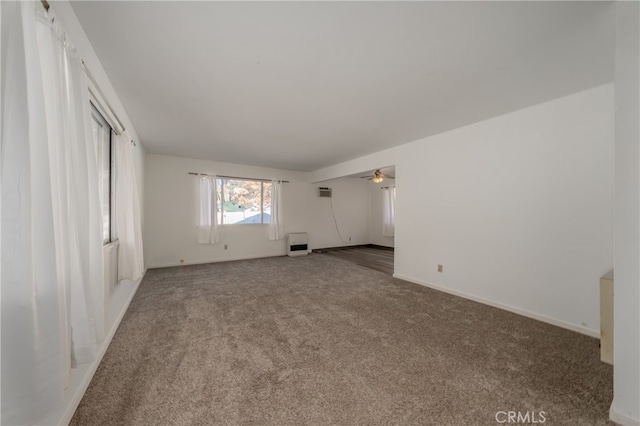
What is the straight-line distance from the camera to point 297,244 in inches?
241

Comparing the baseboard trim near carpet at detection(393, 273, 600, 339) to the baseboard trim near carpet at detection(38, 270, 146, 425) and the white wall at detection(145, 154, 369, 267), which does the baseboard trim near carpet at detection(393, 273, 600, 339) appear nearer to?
the white wall at detection(145, 154, 369, 267)

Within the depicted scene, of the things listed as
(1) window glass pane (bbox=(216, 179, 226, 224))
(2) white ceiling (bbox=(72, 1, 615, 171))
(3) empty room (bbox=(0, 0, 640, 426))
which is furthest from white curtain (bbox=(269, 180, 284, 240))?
(2) white ceiling (bbox=(72, 1, 615, 171))

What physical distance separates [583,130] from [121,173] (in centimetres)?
457

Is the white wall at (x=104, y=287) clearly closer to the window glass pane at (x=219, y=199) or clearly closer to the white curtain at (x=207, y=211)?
the white curtain at (x=207, y=211)

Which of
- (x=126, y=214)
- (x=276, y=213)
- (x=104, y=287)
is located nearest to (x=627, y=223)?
(x=104, y=287)

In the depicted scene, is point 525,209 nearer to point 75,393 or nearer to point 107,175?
point 75,393

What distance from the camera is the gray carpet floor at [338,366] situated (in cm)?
133

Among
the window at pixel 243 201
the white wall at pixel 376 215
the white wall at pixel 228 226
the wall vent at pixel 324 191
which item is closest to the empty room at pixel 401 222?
the white wall at pixel 228 226

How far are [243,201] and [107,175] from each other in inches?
124

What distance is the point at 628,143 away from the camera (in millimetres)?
1238

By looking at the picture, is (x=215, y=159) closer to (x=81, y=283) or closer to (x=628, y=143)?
(x=81, y=283)

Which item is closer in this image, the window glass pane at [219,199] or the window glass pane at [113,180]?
the window glass pane at [113,180]

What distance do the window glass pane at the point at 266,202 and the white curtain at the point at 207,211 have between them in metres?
1.14

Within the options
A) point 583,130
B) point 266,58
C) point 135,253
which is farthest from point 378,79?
point 135,253
